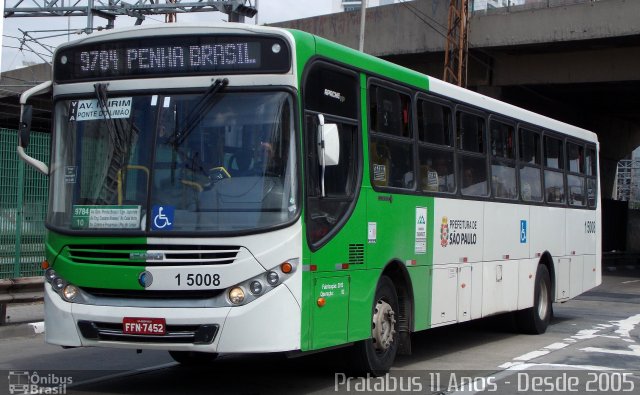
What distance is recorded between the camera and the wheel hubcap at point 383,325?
9328 mm

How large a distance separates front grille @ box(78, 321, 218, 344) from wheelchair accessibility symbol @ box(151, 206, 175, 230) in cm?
86

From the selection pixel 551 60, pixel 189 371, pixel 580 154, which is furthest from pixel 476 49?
pixel 189 371

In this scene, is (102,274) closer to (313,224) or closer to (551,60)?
(313,224)

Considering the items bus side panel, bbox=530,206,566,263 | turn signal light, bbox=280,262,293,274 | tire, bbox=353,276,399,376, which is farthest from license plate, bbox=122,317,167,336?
bus side panel, bbox=530,206,566,263

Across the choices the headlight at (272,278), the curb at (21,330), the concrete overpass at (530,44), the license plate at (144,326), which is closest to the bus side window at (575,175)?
the curb at (21,330)

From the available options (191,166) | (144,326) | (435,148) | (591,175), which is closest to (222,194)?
(191,166)

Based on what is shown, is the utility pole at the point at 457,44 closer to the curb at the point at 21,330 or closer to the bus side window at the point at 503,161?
the bus side window at the point at 503,161

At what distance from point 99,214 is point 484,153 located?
5983 millimetres

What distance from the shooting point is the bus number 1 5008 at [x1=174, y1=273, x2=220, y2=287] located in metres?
7.55

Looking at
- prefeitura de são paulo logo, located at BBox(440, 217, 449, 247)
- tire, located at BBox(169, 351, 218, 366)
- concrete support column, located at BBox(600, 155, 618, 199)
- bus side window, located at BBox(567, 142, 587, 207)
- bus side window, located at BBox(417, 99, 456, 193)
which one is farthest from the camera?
concrete support column, located at BBox(600, 155, 618, 199)

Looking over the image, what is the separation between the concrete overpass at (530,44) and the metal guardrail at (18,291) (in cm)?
2081

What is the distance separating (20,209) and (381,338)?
8.14 m

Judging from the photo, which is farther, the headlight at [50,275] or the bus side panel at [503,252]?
the bus side panel at [503,252]

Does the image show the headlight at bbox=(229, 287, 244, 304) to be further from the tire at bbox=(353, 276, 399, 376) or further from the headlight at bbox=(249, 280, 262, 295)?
the tire at bbox=(353, 276, 399, 376)
